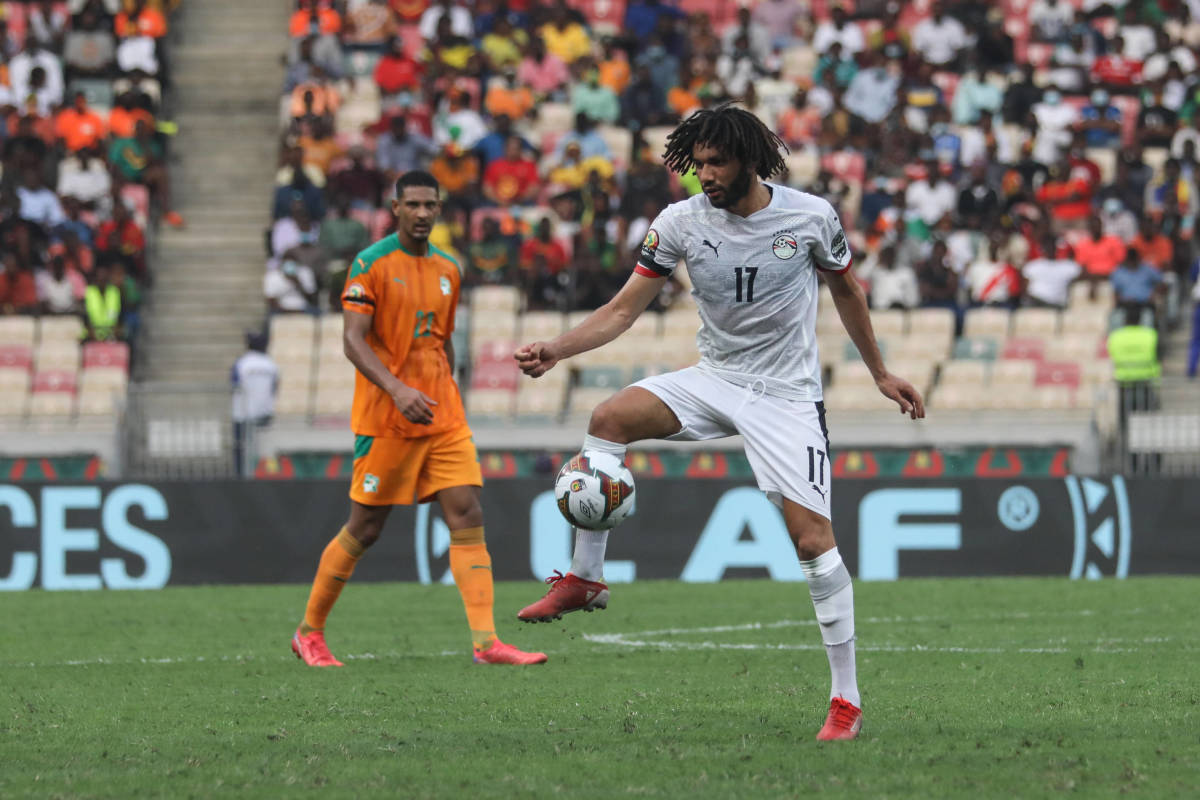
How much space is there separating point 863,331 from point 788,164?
43.9 ft

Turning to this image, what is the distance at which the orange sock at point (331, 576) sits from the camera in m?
9.56

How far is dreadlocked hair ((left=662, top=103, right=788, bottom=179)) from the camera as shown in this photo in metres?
6.70

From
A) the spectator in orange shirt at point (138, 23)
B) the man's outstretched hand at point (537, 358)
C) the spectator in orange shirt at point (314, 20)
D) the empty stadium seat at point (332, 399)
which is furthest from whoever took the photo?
the spectator in orange shirt at point (138, 23)

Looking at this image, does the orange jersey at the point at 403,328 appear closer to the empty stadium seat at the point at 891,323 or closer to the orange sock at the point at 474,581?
the orange sock at the point at 474,581

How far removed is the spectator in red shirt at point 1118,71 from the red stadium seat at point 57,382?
12997 millimetres

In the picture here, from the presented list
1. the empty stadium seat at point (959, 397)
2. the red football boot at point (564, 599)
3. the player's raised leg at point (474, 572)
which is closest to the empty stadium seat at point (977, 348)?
the empty stadium seat at point (959, 397)

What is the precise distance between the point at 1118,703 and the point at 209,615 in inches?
276

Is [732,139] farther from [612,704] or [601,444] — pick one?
[612,704]

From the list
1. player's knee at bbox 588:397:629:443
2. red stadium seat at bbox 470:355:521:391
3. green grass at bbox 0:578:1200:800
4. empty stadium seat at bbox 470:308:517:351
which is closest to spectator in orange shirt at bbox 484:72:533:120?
empty stadium seat at bbox 470:308:517:351

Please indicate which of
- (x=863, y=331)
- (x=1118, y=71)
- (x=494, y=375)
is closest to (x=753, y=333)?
(x=863, y=331)

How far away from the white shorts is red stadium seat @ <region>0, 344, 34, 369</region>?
15.2 meters

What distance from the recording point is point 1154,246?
20531 mm

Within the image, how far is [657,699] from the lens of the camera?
25.5 ft

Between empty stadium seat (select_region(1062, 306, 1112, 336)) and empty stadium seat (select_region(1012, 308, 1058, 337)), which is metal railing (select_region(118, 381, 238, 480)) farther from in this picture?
empty stadium seat (select_region(1062, 306, 1112, 336))
